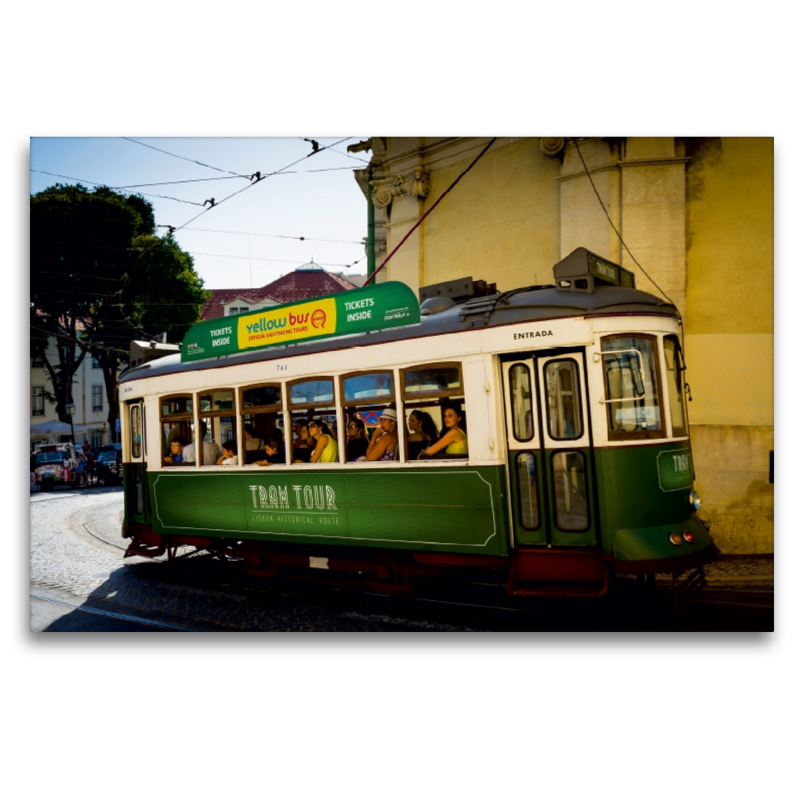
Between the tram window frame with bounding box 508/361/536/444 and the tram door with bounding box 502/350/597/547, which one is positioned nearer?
the tram door with bounding box 502/350/597/547

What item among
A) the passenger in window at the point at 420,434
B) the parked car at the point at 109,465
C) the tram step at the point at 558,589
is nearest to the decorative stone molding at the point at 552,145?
the passenger in window at the point at 420,434

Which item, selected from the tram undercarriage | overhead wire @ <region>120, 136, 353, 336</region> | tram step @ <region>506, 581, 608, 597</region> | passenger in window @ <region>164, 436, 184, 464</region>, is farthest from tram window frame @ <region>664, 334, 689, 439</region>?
passenger in window @ <region>164, 436, 184, 464</region>

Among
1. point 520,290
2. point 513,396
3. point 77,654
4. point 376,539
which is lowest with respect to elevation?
point 77,654

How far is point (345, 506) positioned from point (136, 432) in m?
3.06

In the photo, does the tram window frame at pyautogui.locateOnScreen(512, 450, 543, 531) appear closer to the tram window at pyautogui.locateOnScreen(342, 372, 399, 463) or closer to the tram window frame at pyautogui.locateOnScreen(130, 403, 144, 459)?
the tram window at pyautogui.locateOnScreen(342, 372, 399, 463)

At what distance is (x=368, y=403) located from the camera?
5.82m

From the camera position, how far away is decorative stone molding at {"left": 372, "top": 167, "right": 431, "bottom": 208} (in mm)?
7777

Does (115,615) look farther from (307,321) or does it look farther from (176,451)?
(307,321)

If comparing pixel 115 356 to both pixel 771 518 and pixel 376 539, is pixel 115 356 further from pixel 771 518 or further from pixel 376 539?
pixel 771 518

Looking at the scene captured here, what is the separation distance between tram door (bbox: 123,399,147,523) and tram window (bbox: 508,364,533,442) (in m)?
4.24

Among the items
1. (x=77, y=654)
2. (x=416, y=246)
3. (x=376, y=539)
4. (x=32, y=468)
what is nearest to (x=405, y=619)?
(x=376, y=539)

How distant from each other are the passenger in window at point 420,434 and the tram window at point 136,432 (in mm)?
3496
